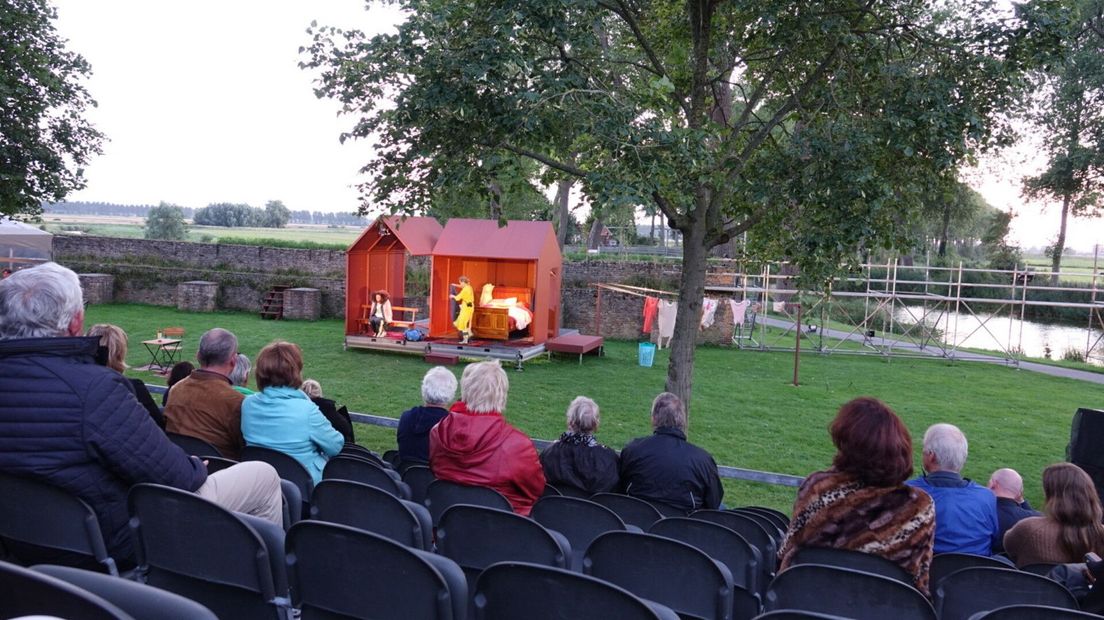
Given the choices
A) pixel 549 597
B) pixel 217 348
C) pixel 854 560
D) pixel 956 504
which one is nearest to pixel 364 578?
pixel 549 597

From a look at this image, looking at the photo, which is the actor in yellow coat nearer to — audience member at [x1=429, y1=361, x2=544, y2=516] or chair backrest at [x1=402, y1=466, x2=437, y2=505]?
chair backrest at [x1=402, y1=466, x2=437, y2=505]

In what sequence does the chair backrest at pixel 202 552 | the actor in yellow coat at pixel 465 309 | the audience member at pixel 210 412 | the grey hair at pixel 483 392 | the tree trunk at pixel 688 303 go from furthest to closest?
1. the actor in yellow coat at pixel 465 309
2. the tree trunk at pixel 688 303
3. the audience member at pixel 210 412
4. the grey hair at pixel 483 392
5. the chair backrest at pixel 202 552

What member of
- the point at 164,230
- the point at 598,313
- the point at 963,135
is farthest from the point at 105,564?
the point at 164,230

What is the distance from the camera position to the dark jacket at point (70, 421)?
7.52ft

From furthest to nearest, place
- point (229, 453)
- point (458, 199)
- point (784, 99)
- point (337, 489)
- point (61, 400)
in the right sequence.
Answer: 1. point (784, 99)
2. point (458, 199)
3. point (229, 453)
4. point (337, 489)
5. point (61, 400)

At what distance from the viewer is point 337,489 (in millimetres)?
3137

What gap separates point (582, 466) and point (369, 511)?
1955 mm

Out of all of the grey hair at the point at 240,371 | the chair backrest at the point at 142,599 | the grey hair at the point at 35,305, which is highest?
the grey hair at the point at 35,305

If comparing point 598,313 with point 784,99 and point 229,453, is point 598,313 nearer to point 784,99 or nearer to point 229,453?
point 784,99

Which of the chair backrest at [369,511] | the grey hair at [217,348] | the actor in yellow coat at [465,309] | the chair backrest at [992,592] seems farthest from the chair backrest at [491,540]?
the actor in yellow coat at [465,309]

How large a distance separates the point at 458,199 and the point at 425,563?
6.68 metres

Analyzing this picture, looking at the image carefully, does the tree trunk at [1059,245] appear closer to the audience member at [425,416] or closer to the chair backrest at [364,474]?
the audience member at [425,416]

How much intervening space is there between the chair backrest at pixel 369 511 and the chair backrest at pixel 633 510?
1.23 metres

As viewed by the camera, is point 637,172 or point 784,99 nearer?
point 637,172
